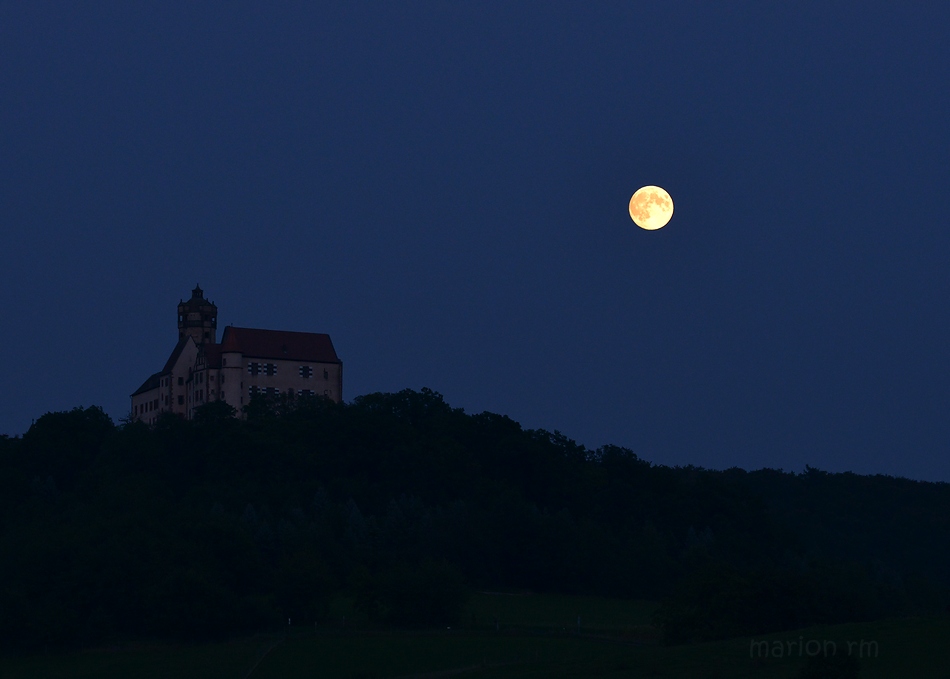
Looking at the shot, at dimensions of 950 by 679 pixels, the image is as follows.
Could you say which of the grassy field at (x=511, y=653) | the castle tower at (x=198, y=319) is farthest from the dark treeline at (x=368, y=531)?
the castle tower at (x=198, y=319)

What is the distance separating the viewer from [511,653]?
6812 cm

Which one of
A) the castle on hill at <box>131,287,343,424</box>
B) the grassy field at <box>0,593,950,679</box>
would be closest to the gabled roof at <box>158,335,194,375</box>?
the castle on hill at <box>131,287,343,424</box>

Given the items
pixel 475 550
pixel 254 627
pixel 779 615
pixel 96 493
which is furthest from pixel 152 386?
pixel 779 615

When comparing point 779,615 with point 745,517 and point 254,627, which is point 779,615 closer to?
point 254,627

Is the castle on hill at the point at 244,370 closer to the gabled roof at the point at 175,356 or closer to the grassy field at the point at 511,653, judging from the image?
the gabled roof at the point at 175,356

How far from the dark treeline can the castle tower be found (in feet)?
41.1

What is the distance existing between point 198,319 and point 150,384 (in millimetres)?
8172

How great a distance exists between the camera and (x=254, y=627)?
81.8 meters

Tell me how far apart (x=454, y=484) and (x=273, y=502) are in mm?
15719

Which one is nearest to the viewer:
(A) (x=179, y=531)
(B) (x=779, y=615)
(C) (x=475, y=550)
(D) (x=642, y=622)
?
(B) (x=779, y=615)

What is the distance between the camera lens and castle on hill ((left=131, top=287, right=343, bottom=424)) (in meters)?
134

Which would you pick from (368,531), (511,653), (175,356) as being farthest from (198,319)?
(511,653)

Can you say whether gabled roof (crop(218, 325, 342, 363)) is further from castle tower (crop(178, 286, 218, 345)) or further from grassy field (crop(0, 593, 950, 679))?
grassy field (crop(0, 593, 950, 679))

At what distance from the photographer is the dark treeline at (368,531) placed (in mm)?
81125
